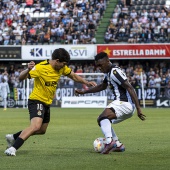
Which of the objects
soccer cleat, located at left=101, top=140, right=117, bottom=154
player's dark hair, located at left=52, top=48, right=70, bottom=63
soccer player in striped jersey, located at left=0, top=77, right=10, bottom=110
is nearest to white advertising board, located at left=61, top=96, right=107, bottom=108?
soccer player in striped jersey, located at left=0, top=77, right=10, bottom=110

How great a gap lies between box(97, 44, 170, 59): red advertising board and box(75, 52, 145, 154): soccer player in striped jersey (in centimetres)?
3270

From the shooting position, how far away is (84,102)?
41.0 m

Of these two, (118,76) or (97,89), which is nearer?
(118,76)

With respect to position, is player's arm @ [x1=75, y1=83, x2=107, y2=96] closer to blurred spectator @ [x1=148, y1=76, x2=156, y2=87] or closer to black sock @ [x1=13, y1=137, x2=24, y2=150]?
black sock @ [x1=13, y1=137, x2=24, y2=150]

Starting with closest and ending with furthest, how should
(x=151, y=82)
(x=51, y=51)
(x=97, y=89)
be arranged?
(x=97, y=89) → (x=151, y=82) → (x=51, y=51)

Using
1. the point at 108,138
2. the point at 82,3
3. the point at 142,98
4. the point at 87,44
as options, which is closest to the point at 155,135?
the point at 108,138

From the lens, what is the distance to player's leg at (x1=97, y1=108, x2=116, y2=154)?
12430mm

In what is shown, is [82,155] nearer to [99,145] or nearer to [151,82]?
[99,145]

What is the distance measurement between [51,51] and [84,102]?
25.4 feet

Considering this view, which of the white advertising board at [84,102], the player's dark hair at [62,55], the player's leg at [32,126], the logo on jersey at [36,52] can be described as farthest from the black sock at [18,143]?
the logo on jersey at [36,52]

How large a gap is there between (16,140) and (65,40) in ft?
118

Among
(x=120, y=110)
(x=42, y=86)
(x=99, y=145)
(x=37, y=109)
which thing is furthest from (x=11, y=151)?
(x=120, y=110)

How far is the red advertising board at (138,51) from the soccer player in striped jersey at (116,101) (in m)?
32.7

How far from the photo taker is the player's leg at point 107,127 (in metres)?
12.4
